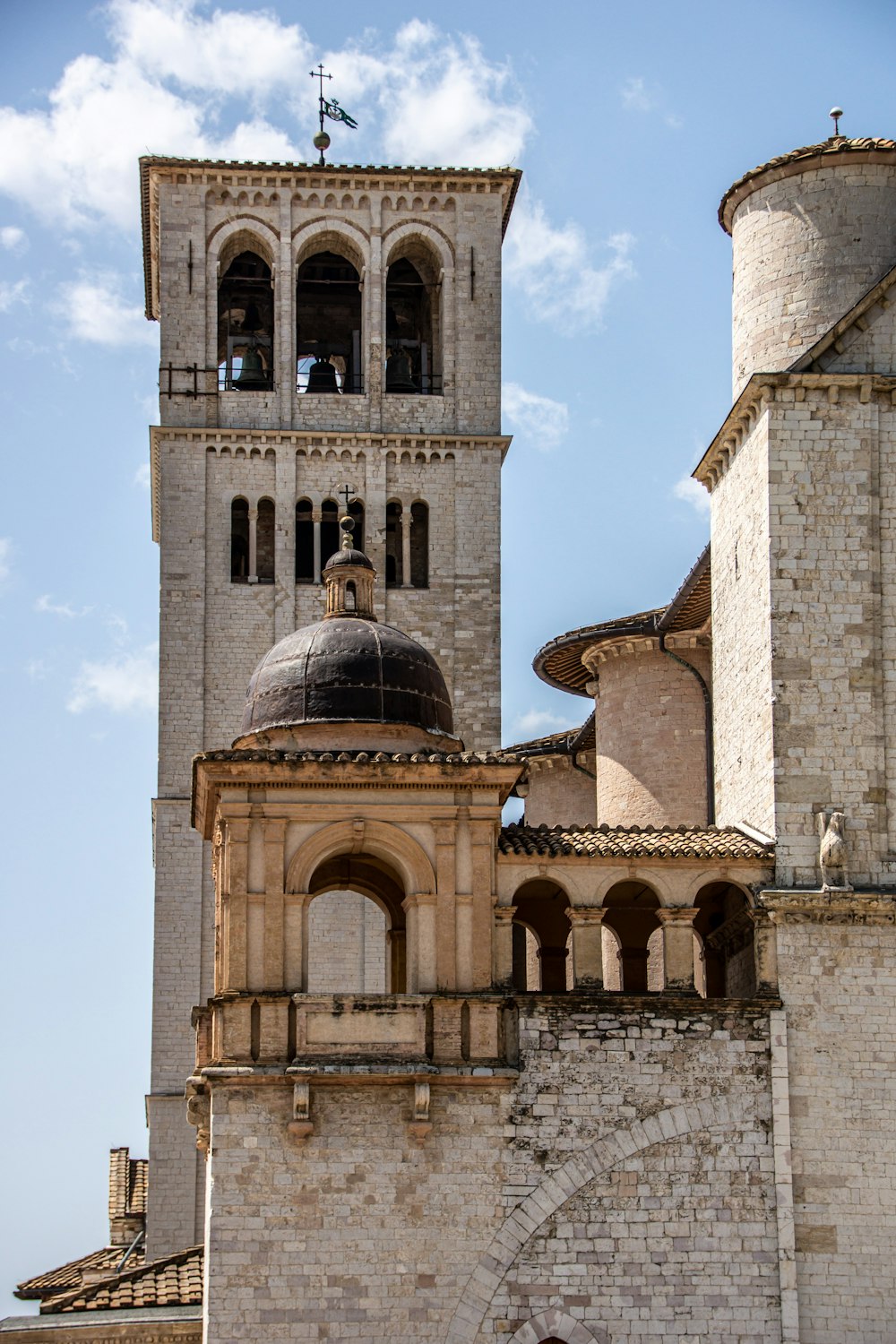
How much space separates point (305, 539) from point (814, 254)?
2246cm

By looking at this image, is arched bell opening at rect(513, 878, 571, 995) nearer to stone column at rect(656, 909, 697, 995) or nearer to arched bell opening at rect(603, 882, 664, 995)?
arched bell opening at rect(603, 882, 664, 995)

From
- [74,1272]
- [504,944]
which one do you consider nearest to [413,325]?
[74,1272]

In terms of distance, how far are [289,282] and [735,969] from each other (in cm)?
2600

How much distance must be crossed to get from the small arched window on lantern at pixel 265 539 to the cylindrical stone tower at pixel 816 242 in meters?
21.5

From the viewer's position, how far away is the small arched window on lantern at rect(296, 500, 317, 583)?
54.2 metres

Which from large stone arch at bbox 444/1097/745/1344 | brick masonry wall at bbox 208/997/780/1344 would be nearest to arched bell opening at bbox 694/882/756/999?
large stone arch at bbox 444/1097/745/1344

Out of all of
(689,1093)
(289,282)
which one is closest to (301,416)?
(289,282)

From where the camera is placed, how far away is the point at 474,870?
103 ft

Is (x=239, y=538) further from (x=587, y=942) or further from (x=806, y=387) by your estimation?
(x=587, y=942)

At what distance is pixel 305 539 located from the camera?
179ft

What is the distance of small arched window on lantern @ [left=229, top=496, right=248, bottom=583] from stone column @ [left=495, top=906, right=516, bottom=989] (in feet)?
77.6

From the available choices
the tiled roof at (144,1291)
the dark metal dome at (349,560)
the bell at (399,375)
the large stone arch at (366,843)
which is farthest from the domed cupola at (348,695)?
the bell at (399,375)

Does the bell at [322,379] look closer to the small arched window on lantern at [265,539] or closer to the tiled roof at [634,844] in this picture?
the small arched window on lantern at [265,539]

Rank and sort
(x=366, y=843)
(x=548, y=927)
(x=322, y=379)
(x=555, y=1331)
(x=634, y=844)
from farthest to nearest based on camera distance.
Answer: (x=322, y=379), (x=548, y=927), (x=634, y=844), (x=366, y=843), (x=555, y=1331)
